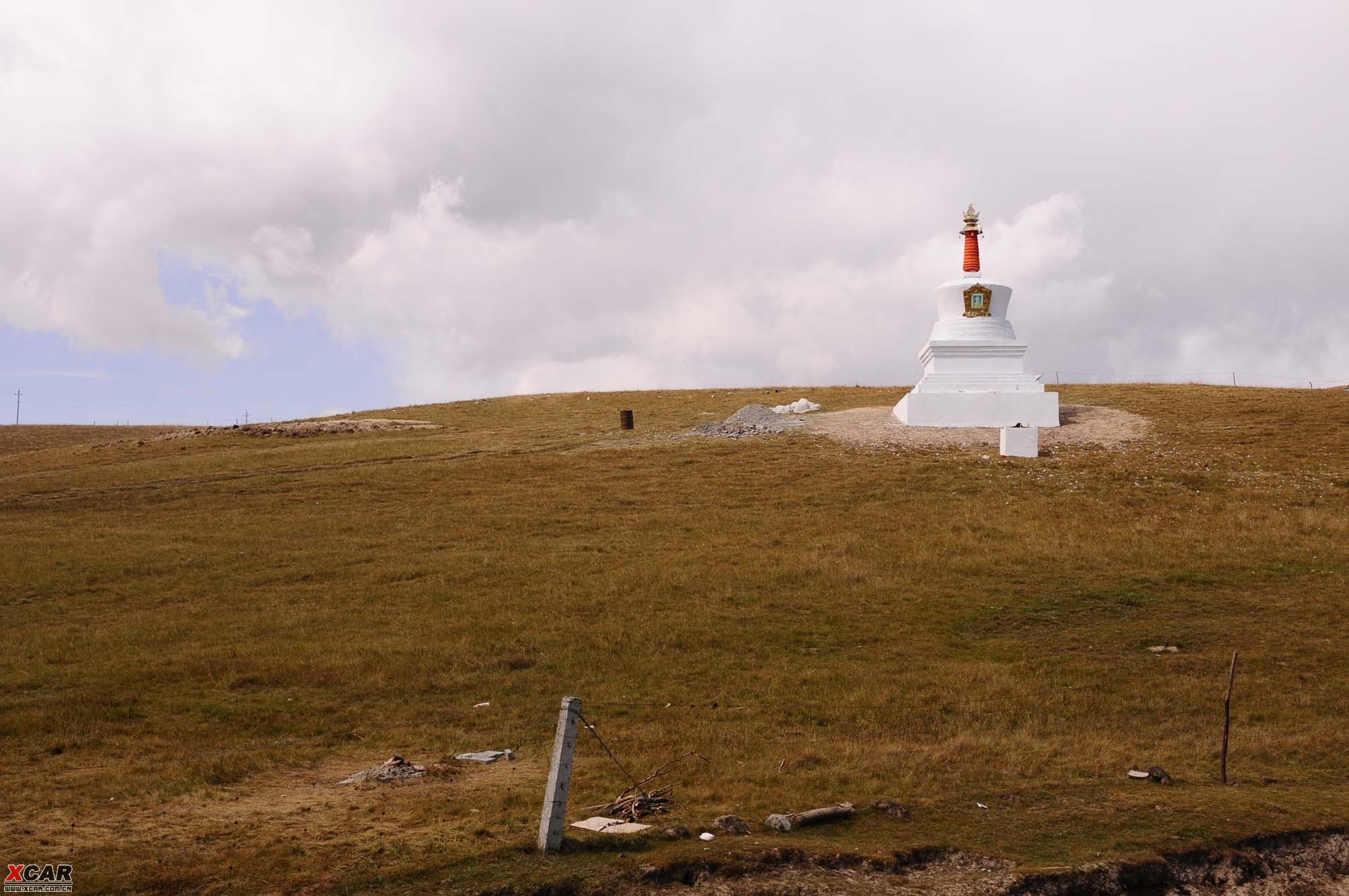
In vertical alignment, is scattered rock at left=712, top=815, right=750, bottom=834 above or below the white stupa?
below

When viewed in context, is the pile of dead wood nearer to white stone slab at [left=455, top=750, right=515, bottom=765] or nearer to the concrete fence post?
the concrete fence post

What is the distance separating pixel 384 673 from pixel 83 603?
9.69m

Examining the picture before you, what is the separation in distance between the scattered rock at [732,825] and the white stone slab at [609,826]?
77cm

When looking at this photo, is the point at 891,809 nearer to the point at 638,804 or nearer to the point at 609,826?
the point at 638,804

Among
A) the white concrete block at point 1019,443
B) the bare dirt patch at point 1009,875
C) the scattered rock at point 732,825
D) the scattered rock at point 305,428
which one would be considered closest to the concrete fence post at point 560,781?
the bare dirt patch at point 1009,875

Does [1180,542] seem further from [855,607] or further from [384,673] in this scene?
[384,673]

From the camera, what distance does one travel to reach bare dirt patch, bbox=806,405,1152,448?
39562mm

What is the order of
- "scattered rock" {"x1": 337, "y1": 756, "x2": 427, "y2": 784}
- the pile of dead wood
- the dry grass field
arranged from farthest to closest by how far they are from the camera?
"scattered rock" {"x1": 337, "y1": 756, "x2": 427, "y2": 784}
the pile of dead wood
the dry grass field

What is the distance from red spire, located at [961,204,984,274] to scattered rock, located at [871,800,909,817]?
3483 cm

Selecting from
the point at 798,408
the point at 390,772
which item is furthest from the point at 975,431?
the point at 390,772

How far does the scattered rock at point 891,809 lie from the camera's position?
39.0 ft

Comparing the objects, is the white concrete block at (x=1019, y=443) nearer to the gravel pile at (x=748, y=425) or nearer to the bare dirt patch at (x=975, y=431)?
the bare dirt patch at (x=975, y=431)

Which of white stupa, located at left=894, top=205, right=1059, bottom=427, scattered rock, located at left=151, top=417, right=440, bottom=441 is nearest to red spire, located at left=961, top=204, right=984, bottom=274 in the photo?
white stupa, located at left=894, top=205, right=1059, bottom=427

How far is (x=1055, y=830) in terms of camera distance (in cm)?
1153
